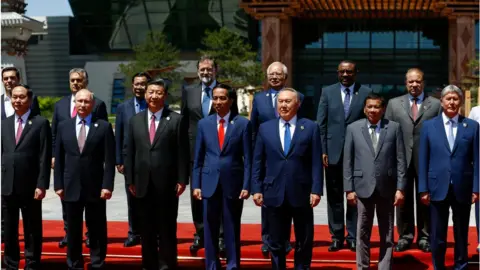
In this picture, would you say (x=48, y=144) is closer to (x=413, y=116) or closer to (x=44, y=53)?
(x=413, y=116)

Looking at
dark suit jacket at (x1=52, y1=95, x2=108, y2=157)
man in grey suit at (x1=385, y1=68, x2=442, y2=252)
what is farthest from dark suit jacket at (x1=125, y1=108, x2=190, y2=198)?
man in grey suit at (x1=385, y1=68, x2=442, y2=252)

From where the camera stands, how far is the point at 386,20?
42875 mm

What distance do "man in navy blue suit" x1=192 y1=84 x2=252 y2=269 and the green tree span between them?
40.0 meters

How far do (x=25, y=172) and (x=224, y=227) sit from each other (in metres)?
2.10

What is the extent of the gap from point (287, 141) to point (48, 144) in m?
A: 2.45

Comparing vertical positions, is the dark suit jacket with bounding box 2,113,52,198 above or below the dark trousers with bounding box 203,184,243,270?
above

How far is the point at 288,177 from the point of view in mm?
6887

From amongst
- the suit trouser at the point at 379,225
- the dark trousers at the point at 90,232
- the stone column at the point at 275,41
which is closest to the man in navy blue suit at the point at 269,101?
the suit trouser at the point at 379,225

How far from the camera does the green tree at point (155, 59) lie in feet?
156

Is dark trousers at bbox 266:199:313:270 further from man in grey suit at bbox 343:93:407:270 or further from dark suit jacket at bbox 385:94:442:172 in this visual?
dark suit jacket at bbox 385:94:442:172

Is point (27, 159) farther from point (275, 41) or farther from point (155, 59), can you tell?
point (155, 59)

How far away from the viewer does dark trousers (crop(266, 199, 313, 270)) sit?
696 centimetres

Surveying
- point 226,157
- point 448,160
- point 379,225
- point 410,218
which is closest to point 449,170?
point 448,160

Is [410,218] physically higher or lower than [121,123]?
lower
